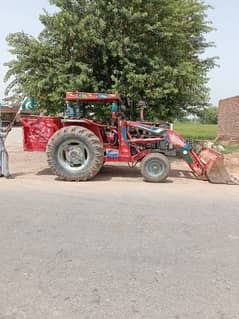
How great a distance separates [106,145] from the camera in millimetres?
7926

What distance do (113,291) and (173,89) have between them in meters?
7.89

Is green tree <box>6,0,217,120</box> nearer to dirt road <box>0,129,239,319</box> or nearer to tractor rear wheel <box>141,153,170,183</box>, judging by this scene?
tractor rear wheel <box>141,153,170,183</box>

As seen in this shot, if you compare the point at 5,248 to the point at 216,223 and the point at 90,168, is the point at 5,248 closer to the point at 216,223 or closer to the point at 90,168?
the point at 216,223

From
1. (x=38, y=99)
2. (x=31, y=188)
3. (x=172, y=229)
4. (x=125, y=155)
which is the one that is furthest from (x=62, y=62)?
(x=172, y=229)

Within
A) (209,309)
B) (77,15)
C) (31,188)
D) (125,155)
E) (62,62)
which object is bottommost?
(209,309)

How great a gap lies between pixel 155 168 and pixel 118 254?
4.20 meters

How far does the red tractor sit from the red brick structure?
1148 centimetres

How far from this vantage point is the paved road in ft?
8.54

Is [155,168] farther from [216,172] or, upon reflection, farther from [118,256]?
[118,256]

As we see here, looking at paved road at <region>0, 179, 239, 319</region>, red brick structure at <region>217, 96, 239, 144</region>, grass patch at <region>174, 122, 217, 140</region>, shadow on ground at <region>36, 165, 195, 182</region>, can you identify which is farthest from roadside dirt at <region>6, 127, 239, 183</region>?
grass patch at <region>174, 122, 217, 140</region>

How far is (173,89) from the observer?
31.6ft

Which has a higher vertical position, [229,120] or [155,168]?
[229,120]

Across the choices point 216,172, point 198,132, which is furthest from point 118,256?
point 198,132

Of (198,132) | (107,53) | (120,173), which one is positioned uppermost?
(107,53)
